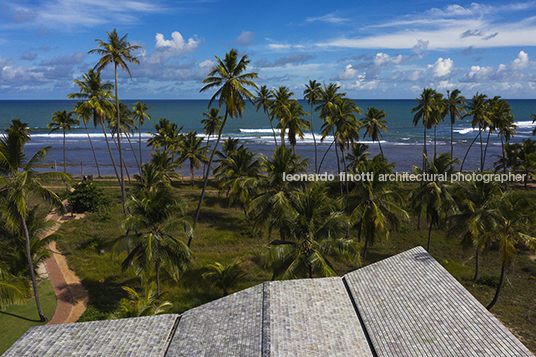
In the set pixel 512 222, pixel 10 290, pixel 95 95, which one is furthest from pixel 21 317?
pixel 512 222

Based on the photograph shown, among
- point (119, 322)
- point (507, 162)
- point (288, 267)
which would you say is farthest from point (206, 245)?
point (507, 162)

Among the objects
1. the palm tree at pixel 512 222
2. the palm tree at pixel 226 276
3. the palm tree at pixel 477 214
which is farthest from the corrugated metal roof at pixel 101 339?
the palm tree at pixel 477 214

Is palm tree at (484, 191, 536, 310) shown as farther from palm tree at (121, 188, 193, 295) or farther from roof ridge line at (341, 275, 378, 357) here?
palm tree at (121, 188, 193, 295)

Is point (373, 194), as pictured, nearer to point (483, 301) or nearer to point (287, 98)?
point (483, 301)

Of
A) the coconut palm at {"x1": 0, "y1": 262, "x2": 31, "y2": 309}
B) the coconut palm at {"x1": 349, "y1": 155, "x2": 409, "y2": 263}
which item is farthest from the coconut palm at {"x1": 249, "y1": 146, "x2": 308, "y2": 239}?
the coconut palm at {"x1": 0, "y1": 262, "x2": 31, "y2": 309}

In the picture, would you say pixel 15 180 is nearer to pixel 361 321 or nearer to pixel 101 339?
pixel 101 339
